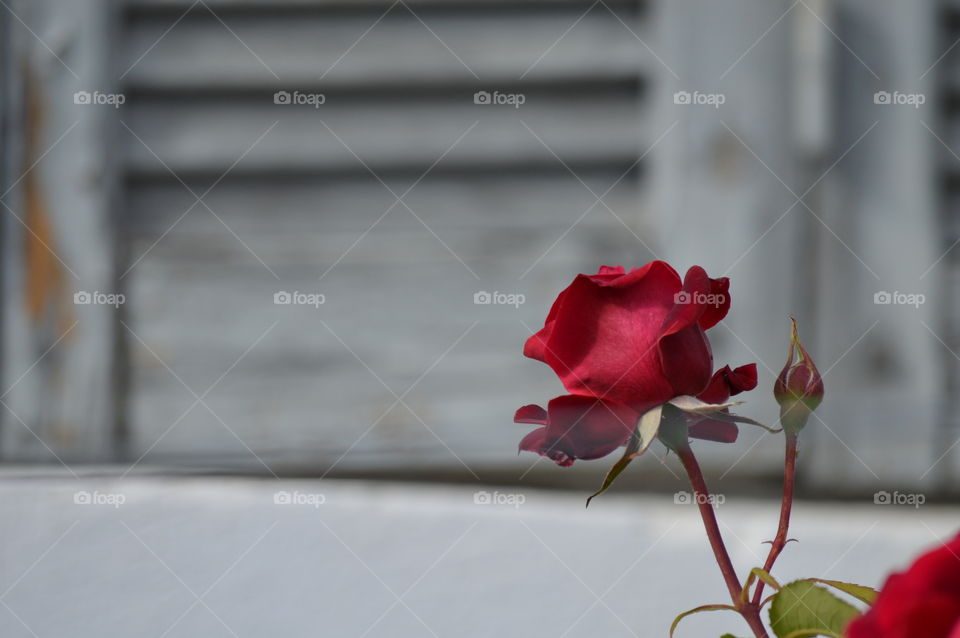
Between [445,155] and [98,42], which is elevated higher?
A: [98,42]

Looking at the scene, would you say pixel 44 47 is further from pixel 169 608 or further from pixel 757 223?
pixel 757 223

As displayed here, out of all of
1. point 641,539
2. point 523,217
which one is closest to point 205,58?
point 523,217

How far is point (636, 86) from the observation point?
1.04 meters

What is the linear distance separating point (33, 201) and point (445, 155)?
54 cm
